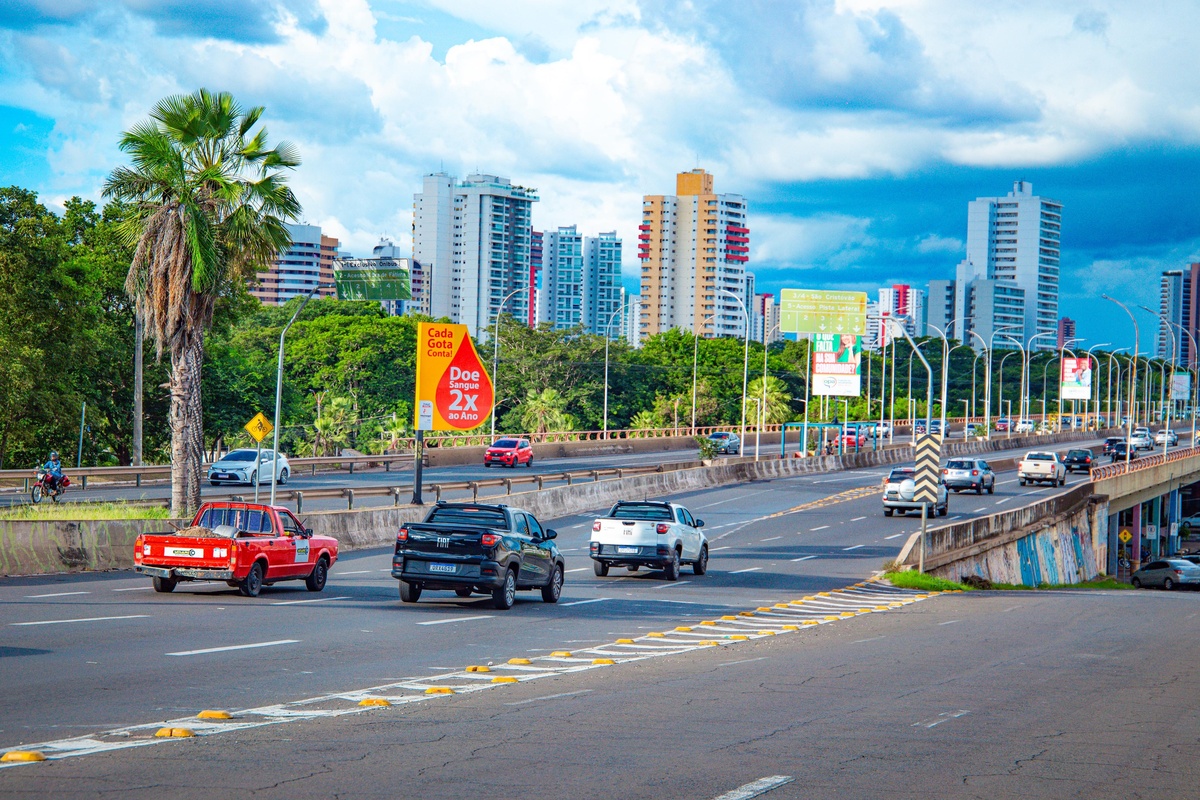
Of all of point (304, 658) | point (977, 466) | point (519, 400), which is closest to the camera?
→ point (304, 658)

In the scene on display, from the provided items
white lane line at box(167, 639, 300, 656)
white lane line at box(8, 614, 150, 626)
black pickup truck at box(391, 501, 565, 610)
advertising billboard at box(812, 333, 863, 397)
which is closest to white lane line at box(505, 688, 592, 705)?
white lane line at box(167, 639, 300, 656)

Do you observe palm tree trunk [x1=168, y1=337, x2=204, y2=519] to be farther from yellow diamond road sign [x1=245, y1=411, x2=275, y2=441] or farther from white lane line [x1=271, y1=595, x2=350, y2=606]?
white lane line [x1=271, y1=595, x2=350, y2=606]

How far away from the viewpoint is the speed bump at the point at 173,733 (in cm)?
888

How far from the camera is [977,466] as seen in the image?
60.7m

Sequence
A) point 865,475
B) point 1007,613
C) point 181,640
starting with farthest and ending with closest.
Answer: point 865,475
point 1007,613
point 181,640

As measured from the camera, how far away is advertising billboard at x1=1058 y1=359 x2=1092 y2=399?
359 feet

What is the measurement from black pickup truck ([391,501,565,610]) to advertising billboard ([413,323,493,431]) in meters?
15.8

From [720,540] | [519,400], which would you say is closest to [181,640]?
[720,540]

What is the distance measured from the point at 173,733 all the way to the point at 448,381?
28.7m

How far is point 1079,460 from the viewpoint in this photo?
7669cm

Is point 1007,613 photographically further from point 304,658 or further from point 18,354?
point 18,354

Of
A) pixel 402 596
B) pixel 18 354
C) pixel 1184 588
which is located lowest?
pixel 1184 588

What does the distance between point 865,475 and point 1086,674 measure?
57.2 m

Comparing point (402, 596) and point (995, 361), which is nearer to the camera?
point (402, 596)
